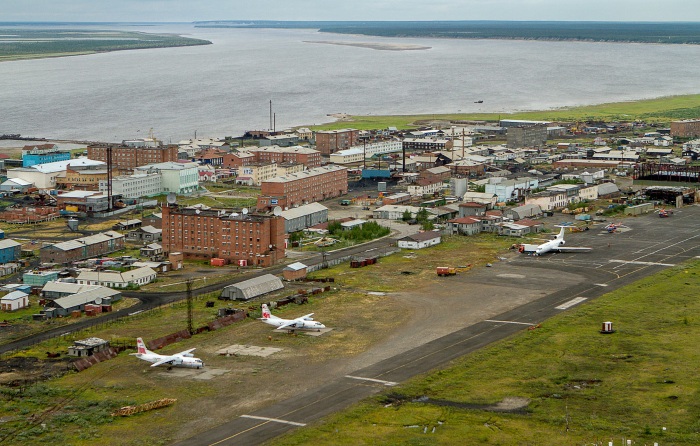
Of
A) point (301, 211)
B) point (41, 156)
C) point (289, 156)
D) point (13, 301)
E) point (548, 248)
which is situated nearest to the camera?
point (13, 301)

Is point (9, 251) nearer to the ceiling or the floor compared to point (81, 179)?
nearer to the floor

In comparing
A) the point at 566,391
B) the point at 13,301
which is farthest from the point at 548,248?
the point at 13,301

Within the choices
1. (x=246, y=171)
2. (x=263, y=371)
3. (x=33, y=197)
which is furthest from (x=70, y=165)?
(x=263, y=371)

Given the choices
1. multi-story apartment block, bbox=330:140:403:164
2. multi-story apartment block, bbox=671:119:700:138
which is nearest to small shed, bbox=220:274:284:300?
multi-story apartment block, bbox=330:140:403:164

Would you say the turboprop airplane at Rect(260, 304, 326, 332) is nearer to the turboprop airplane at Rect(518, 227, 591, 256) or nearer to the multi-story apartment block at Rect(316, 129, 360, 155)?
the turboprop airplane at Rect(518, 227, 591, 256)

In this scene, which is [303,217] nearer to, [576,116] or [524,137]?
[524,137]

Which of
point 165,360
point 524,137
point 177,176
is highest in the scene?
point 524,137
